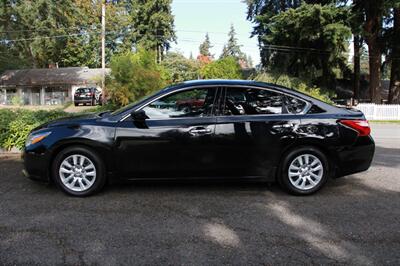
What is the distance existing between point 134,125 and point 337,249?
2.86 metres

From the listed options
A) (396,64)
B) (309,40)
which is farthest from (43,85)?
(396,64)

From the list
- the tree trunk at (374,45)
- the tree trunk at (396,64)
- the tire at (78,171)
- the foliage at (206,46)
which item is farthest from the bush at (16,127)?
the foliage at (206,46)

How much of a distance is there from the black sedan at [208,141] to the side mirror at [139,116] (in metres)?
0.01

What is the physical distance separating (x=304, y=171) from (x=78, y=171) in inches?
122

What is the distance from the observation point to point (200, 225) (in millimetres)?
3975

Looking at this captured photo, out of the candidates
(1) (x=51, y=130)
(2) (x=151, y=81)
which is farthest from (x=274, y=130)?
(2) (x=151, y=81)

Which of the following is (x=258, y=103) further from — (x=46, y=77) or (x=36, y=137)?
(x=46, y=77)

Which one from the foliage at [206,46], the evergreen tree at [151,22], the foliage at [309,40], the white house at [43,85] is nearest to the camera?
the foliage at [309,40]

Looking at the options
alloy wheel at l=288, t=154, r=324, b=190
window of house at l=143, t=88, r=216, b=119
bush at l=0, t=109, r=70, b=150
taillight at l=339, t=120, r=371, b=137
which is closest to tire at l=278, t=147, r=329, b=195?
alloy wheel at l=288, t=154, r=324, b=190

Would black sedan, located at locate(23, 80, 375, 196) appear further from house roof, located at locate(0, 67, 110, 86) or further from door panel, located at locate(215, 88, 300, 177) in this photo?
house roof, located at locate(0, 67, 110, 86)

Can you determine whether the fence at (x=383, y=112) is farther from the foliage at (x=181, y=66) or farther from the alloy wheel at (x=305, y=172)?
the foliage at (x=181, y=66)

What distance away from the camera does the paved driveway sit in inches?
129

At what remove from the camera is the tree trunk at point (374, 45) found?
27117 millimetres

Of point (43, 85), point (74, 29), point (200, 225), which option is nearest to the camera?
point (200, 225)
